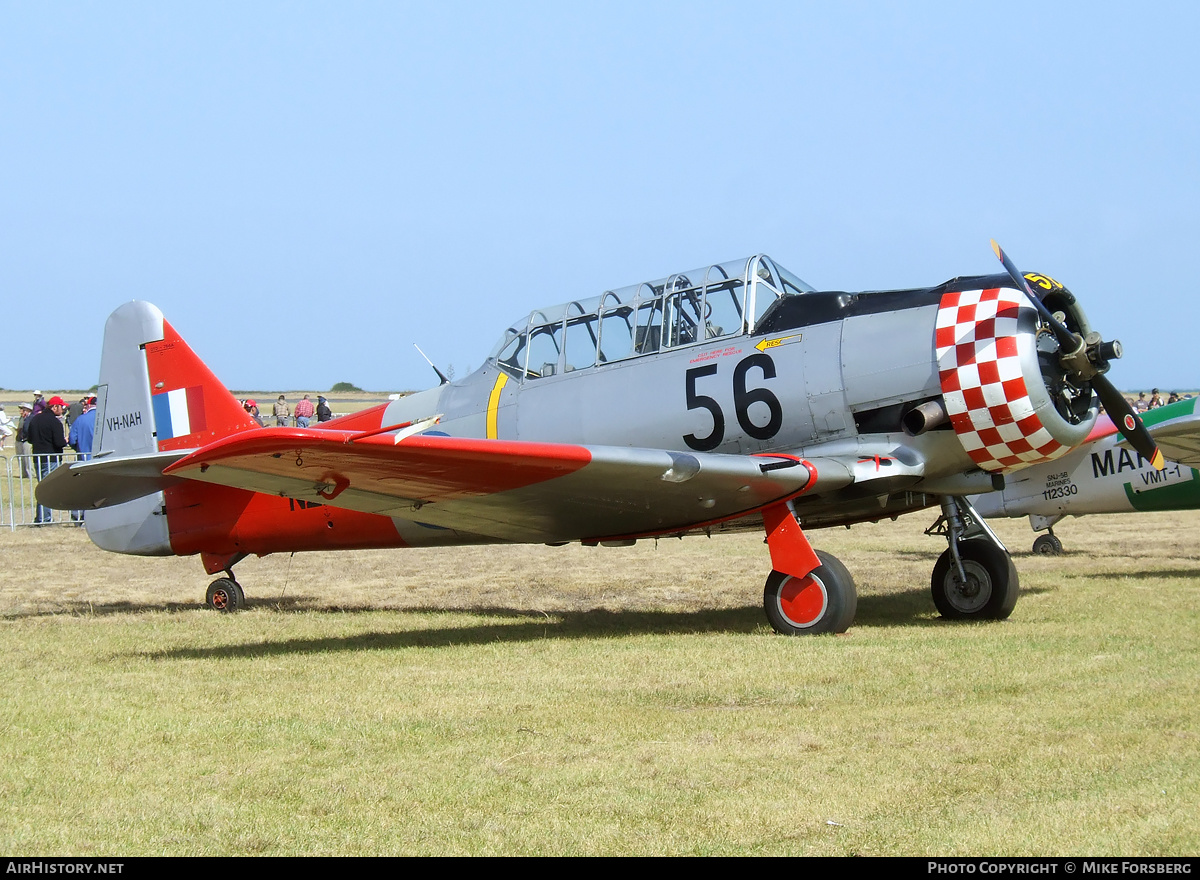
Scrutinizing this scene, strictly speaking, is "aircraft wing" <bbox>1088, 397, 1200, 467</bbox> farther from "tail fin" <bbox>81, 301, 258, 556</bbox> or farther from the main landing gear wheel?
"tail fin" <bbox>81, 301, 258, 556</bbox>

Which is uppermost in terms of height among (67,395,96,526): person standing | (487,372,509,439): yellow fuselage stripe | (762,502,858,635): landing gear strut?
(67,395,96,526): person standing

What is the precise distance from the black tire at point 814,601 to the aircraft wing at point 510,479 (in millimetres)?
556

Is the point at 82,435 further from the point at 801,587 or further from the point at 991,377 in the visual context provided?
the point at 991,377

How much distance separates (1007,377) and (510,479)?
326 cm

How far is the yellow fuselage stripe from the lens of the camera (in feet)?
31.1

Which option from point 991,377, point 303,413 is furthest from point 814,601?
point 303,413

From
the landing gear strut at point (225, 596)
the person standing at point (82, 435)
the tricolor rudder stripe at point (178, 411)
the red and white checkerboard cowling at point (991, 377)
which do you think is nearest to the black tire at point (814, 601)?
the red and white checkerboard cowling at point (991, 377)

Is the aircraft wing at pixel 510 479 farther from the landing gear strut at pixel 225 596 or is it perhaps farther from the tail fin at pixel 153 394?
the tail fin at pixel 153 394

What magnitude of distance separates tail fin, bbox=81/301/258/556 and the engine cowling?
6.32 metres

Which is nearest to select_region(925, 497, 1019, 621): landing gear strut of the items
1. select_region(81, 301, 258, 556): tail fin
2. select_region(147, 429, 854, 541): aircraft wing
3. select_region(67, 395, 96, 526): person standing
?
select_region(147, 429, 854, 541): aircraft wing

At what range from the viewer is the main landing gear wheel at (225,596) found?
10195 millimetres
